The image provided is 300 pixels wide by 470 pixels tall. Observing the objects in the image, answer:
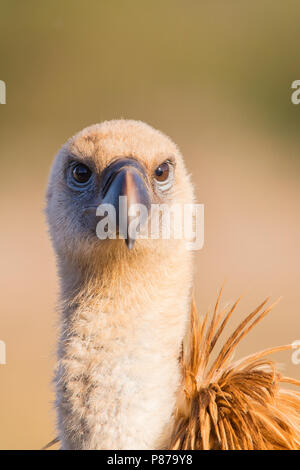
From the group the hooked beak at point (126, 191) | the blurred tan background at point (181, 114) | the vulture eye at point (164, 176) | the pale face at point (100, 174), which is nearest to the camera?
the hooked beak at point (126, 191)

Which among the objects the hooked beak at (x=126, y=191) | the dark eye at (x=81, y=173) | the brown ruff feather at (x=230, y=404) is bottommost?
the brown ruff feather at (x=230, y=404)

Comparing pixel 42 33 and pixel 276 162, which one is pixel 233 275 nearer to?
pixel 276 162

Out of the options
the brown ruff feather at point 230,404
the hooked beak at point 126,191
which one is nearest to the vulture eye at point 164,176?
the hooked beak at point 126,191

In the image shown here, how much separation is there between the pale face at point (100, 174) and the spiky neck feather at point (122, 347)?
100mm

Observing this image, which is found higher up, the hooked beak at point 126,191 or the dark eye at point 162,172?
the dark eye at point 162,172

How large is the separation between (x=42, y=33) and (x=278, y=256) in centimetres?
344

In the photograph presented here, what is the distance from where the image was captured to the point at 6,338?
6.02m

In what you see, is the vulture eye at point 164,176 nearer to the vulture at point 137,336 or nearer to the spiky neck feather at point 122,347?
the vulture at point 137,336

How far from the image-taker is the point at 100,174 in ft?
6.44

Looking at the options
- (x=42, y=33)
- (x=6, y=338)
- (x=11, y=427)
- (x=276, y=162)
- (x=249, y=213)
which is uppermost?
(x=42, y=33)

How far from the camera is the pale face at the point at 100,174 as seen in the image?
6.37 feet

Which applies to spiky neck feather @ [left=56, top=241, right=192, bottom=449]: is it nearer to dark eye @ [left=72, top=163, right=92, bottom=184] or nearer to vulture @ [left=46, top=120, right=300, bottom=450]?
vulture @ [left=46, top=120, right=300, bottom=450]

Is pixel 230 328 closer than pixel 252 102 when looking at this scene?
Yes

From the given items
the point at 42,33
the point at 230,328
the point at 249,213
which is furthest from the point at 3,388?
the point at 42,33
